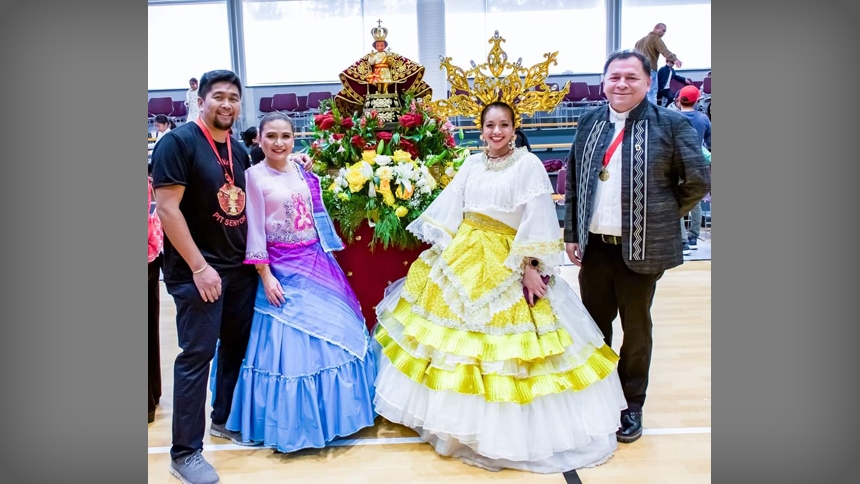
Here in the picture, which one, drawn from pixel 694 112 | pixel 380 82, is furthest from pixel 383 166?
pixel 694 112

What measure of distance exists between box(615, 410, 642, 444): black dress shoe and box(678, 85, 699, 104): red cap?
4476 mm

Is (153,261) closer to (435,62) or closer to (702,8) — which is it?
(435,62)

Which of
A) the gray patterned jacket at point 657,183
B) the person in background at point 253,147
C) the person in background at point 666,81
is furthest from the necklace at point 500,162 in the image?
the person in background at point 666,81

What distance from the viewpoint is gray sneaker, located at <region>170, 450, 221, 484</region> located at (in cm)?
241

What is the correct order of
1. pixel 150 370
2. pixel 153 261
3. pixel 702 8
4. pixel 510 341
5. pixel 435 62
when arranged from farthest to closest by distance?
1. pixel 702 8
2. pixel 435 62
3. pixel 150 370
4. pixel 153 261
5. pixel 510 341

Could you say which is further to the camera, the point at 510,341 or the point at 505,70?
the point at 505,70

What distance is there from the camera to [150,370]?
3088 mm

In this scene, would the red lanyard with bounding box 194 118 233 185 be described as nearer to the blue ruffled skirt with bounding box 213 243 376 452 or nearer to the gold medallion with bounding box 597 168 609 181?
the blue ruffled skirt with bounding box 213 243 376 452

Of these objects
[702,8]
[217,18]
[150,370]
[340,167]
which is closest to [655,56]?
[702,8]

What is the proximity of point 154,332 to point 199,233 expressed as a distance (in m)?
0.97

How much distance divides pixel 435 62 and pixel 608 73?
7216 millimetres

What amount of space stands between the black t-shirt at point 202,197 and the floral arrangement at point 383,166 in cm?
80

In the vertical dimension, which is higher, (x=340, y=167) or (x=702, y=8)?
(x=702, y=8)

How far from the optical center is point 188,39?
11438 mm
